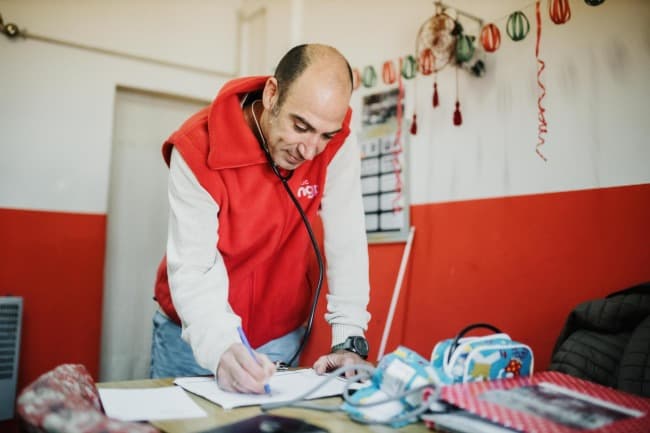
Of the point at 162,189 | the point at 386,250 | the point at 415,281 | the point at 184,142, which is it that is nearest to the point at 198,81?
the point at 162,189

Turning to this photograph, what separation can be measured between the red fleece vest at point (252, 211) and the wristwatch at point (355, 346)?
0.72 feet

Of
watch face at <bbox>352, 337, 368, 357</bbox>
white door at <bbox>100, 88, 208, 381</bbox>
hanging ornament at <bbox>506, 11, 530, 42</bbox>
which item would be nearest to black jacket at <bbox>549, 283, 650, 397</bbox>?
watch face at <bbox>352, 337, 368, 357</bbox>

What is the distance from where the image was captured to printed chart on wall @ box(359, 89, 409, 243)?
2.31m

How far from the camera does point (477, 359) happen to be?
82 centimetres

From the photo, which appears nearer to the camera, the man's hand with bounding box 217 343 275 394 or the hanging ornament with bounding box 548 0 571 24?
the man's hand with bounding box 217 343 275 394

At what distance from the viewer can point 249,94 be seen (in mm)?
1391

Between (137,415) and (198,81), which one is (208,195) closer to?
(137,415)

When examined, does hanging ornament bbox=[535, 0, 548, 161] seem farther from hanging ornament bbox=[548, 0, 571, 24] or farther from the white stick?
the white stick

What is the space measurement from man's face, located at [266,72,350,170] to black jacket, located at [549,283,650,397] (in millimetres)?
780

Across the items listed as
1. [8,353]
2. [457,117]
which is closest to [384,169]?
[457,117]

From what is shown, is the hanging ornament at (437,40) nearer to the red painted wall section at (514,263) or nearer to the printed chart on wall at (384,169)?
the printed chart on wall at (384,169)

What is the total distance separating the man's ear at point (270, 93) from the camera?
1.25 m

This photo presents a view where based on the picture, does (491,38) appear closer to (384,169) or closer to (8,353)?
(384,169)

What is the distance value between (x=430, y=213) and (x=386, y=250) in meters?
0.28
